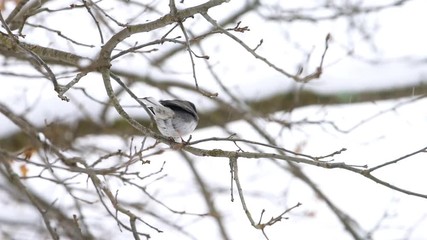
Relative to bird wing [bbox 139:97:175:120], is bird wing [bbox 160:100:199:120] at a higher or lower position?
higher

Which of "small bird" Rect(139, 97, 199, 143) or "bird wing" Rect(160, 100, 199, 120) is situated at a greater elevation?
"bird wing" Rect(160, 100, 199, 120)

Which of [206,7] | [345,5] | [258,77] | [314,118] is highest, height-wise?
[345,5]

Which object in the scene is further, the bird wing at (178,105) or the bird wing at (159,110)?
the bird wing at (178,105)

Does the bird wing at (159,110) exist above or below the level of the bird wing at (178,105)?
below

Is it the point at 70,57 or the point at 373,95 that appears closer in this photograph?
the point at 70,57

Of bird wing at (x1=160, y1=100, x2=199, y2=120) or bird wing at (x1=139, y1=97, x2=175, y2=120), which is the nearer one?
bird wing at (x1=139, y1=97, x2=175, y2=120)

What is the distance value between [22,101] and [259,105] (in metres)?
1.54

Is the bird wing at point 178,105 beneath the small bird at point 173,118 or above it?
above

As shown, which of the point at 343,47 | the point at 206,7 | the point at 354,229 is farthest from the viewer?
the point at 343,47

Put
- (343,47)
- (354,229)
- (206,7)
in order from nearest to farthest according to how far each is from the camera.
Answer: (206,7), (354,229), (343,47)

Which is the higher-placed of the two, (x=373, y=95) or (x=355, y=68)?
(x=355, y=68)

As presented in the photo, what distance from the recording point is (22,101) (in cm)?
438

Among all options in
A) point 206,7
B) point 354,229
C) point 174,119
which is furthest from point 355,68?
point 206,7

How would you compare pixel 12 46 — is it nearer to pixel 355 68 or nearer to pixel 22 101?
pixel 22 101
